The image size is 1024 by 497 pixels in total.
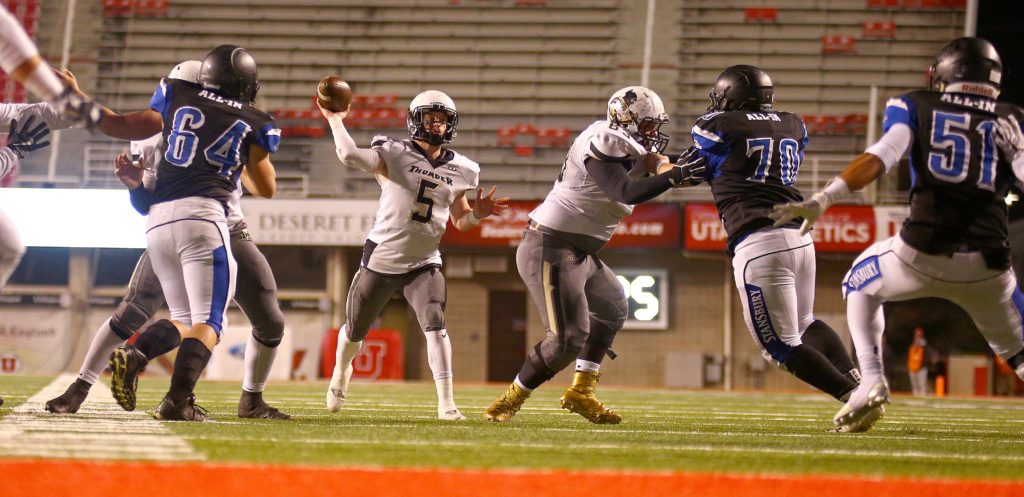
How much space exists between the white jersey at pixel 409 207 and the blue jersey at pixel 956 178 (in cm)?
230

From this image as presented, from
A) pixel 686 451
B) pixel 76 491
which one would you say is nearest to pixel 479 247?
pixel 686 451

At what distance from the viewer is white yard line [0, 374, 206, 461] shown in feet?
11.1

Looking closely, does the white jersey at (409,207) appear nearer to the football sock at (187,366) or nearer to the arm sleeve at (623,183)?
the arm sleeve at (623,183)

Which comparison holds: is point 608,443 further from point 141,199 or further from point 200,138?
point 141,199

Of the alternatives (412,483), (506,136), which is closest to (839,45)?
(506,136)

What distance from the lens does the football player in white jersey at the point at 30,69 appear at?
401cm

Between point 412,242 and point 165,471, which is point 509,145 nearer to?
point 412,242

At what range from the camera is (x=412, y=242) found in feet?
18.2

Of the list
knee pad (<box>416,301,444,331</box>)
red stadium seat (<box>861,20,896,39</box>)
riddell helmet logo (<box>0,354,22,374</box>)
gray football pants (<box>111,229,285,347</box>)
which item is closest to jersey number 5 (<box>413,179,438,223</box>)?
knee pad (<box>416,301,444,331</box>)

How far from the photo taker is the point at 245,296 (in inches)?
200

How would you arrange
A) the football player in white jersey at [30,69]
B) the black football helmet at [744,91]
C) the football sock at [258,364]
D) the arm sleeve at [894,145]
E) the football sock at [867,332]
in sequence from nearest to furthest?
the football player in white jersey at [30,69], the arm sleeve at [894,145], the football sock at [867,332], the black football helmet at [744,91], the football sock at [258,364]

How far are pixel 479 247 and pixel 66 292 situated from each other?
224 inches

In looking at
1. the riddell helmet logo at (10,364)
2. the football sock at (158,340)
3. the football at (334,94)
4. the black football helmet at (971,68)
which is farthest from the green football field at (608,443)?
the riddell helmet logo at (10,364)

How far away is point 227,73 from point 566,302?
1.89 metres
